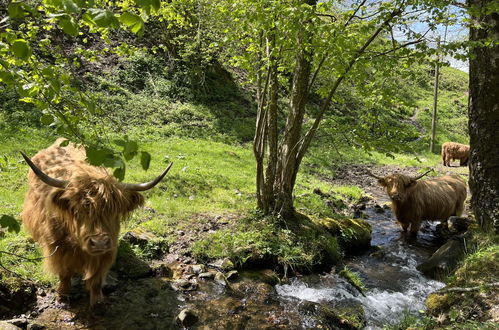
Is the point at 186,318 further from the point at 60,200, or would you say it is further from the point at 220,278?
the point at 60,200

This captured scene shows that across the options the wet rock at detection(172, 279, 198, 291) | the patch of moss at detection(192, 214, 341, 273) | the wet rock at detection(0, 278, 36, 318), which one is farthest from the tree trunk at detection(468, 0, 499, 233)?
the wet rock at detection(0, 278, 36, 318)

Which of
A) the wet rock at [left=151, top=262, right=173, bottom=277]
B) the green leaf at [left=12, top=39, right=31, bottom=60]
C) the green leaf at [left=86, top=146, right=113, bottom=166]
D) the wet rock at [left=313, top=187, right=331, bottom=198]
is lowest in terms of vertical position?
the wet rock at [left=151, top=262, right=173, bottom=277]

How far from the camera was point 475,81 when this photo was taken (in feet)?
20.8

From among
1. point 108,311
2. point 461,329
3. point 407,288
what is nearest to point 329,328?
point 461,329

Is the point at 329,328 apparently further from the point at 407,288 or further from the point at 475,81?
the point at 475,81

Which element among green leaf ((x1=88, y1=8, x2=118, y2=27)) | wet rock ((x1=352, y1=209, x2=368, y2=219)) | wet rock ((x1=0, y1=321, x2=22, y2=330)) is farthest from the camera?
wet rock ((x1=352, y1=209, x2=368, y2=219))

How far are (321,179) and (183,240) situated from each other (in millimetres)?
9057

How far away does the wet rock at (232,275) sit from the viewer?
566 centimetres

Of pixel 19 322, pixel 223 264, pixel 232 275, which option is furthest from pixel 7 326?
pixel 223 264

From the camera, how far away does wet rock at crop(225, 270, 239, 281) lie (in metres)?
5.66

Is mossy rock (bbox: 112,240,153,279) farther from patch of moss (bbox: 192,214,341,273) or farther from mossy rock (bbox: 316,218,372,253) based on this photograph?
mossy rock (bbox: 316,218,372,253)

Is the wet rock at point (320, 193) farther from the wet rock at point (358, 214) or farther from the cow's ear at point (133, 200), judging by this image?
the cow's ear at point (133, 200)

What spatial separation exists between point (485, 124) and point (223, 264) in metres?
5.32

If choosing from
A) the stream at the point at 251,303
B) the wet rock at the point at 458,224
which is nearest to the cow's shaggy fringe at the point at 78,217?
the stream at the point at 251,303
